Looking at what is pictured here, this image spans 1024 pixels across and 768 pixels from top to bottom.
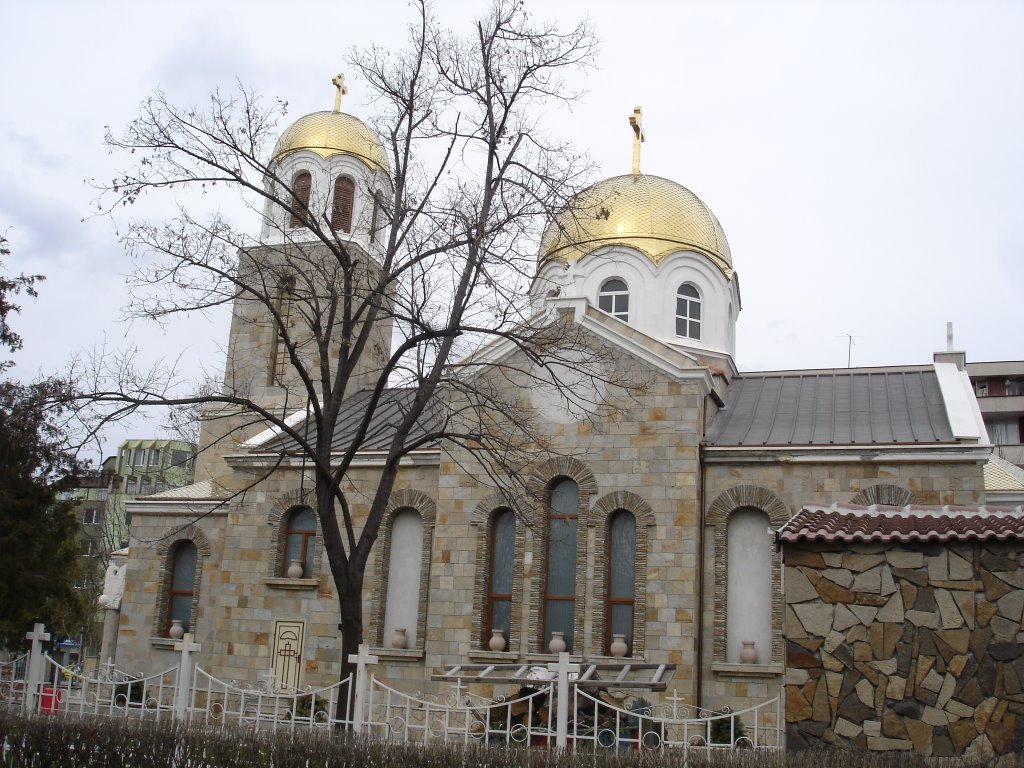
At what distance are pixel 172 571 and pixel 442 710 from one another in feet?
41.8

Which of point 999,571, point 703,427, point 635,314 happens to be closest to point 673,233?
point 635,314

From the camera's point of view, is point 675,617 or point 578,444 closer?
point 675,617

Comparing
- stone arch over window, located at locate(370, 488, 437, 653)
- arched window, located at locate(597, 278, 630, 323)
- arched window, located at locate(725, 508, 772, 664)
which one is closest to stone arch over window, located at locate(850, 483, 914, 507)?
arched window, located at locate(725, 508, 772, 664)

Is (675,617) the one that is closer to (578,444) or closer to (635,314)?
(578,444)

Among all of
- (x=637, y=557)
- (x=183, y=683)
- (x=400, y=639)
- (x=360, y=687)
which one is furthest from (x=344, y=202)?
(x=360, y=687)

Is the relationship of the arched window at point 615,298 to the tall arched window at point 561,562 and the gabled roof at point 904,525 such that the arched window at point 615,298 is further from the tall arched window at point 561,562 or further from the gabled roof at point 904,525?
the gabled roof at point 904,525

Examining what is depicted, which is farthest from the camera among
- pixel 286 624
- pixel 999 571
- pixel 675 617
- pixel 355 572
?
pixel 286 624

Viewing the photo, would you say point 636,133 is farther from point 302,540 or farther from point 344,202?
point 302,540

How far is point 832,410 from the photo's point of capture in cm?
2028

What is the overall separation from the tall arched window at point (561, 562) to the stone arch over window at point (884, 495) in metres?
4.78

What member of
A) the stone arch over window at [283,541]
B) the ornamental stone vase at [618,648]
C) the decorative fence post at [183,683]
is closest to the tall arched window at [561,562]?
the ornamental stone vase at [618,648]

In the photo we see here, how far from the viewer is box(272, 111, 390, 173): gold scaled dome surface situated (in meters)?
26.5

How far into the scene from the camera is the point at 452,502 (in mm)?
19531

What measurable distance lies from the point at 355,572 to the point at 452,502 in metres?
5.70
